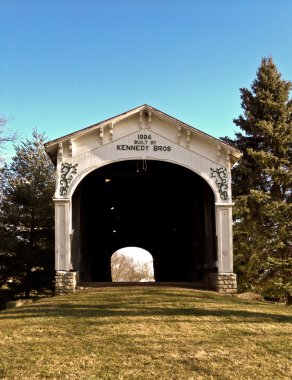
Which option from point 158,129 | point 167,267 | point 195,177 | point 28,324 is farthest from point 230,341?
point 167,267

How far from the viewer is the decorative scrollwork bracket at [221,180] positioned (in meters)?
14.0

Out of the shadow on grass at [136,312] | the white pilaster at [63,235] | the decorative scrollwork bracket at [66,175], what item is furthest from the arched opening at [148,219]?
the shadow on grass at [136,312]

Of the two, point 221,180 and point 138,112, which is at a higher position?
point 138,112

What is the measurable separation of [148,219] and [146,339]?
17.9 metres

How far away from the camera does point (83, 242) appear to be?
1725cm

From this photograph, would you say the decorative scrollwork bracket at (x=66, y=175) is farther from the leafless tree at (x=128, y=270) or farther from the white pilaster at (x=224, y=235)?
the leafless tree at (x=128, y=270)

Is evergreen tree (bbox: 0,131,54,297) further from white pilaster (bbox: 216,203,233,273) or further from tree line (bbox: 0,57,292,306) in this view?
white pilaster (bbox: 216,203,233,273)

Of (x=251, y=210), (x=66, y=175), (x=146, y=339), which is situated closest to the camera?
(x=146, y=339)

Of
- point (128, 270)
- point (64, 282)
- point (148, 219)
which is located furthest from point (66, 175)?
point (128, 270)

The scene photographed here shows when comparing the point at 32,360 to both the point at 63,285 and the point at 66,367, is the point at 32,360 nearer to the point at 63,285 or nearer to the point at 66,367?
the point at 66,367

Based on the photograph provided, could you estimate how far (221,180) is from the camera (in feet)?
46.1

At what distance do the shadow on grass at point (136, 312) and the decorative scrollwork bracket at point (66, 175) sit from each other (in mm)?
4220

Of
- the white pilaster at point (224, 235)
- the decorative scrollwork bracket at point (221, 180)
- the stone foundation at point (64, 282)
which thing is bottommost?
the stone foundation at point (64, 282)

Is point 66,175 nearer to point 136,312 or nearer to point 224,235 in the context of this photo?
point 224,235
